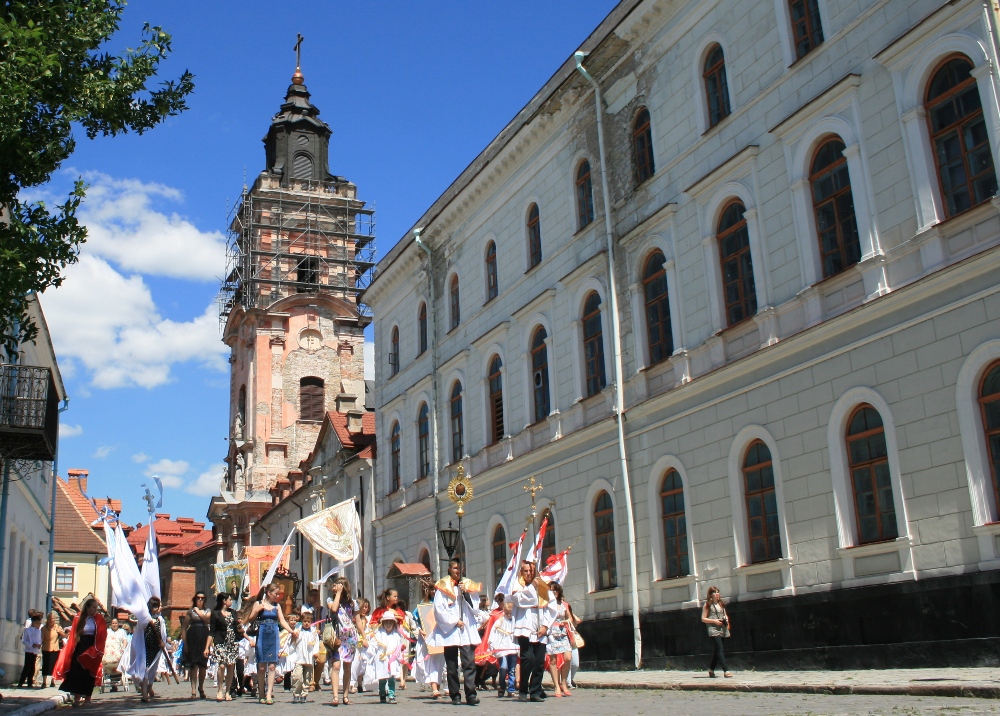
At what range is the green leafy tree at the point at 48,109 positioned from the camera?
10.8 m

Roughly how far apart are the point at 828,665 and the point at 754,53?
995 centimetres

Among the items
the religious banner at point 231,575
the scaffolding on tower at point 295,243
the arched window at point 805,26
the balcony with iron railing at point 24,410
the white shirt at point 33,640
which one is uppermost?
the scaffolding on tower at point 295,243

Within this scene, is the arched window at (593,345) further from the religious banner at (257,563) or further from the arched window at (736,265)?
the religious banner at (257,563)

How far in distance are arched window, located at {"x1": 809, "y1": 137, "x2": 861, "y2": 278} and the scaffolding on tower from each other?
43251 millimetres

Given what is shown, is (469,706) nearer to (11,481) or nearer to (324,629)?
(324,629)

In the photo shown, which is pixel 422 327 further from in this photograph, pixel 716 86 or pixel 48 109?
pixel 48 109

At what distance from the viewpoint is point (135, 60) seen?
40.2ft

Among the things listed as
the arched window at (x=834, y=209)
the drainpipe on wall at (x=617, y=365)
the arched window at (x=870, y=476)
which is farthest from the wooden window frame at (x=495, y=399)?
the arched window at (x=870, y=476)

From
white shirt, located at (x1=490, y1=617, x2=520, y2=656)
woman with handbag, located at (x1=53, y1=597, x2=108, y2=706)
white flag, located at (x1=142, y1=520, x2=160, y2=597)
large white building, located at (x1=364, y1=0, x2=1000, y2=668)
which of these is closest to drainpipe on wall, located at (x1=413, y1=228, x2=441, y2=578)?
large white building, located at (x1=364, y1=0, x2=1000, y2=668)

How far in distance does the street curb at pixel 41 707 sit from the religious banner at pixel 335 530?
13804mm

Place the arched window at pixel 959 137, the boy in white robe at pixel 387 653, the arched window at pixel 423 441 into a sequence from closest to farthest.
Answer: the arched window at pixel 959 137 → the boy in white robe at pixel 387 653 → the arched window at pixel 423 441

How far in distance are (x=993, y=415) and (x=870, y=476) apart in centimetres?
221

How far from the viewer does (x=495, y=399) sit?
A: 87.7ft

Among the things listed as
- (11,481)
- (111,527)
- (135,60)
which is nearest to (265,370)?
(11,481)
